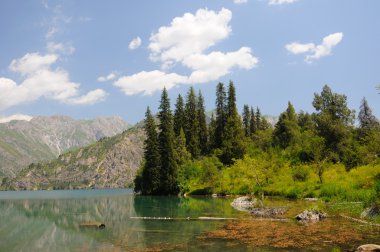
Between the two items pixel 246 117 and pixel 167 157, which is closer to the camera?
pixel 167 157

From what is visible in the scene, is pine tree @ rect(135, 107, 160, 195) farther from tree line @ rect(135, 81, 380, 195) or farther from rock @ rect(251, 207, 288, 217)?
rock @ rect(251, 207, 288, 217)

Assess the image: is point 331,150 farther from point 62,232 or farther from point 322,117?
point 62,232

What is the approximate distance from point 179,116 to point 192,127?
6.04 metres

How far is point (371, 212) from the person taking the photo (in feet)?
98.2

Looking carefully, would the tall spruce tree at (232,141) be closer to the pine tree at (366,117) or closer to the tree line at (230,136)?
the tree line at (230,136)

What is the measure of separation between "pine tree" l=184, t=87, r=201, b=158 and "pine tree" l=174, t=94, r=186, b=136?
1.41m

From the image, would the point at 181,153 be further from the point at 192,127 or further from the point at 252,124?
the point at 252,124

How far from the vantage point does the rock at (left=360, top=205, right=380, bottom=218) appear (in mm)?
28700

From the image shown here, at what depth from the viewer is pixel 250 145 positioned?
10769 centimetres

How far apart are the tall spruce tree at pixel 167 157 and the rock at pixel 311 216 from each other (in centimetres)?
6086

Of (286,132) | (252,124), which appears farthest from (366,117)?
(252,124)

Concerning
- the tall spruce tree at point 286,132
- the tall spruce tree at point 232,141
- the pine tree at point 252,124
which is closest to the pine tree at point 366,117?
the tall spruce tree at point 286,132

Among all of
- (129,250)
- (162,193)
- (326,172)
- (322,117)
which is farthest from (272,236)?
(162,193)

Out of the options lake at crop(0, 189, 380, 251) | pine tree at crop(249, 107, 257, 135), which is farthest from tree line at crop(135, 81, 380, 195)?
lake at crop(0, 189, 380, 251)
